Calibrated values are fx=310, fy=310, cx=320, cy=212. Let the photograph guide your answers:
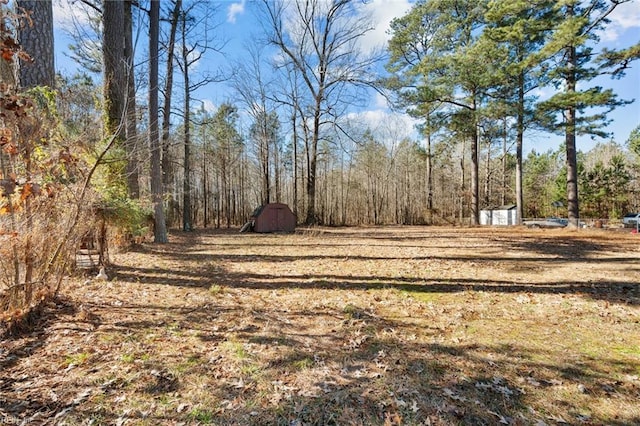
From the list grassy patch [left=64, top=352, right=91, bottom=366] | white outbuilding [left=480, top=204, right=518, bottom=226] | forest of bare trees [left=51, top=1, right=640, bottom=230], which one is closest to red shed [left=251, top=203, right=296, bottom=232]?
forest of bare trees [left=51, top=1, right=640, bottom=230]

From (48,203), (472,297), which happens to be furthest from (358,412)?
(48,203)

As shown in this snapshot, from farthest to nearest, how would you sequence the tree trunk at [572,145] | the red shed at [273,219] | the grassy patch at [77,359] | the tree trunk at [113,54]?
the red shed at [273,219]
the tree trunk at [572,145]
the tree trunk at [113,54]
the grassy patch at [77,359]

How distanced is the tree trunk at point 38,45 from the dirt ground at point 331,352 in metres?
2.70

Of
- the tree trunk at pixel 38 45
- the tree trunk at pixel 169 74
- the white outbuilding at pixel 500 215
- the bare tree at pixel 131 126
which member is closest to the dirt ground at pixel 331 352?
the bare tree at pixel 131 126

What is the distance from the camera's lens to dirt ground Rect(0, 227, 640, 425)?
194cm

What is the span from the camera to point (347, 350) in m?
2.74

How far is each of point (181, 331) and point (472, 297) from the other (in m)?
3.59

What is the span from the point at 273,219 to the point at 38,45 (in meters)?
11.3

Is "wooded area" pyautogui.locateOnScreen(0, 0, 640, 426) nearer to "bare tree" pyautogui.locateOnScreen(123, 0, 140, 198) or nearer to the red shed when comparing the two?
"bare tree" pyautogui.locateOnScreen(123, 0, 140, 198)

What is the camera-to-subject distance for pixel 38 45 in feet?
13.3

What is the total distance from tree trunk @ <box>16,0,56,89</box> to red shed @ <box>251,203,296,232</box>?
10.8m

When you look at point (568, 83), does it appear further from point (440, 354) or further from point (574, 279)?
point (440, 354)

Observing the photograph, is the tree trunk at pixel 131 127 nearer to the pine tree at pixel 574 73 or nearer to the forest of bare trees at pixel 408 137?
the forest of bare trees at pixel 408 137

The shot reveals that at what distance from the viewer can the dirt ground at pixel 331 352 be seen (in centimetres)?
194
